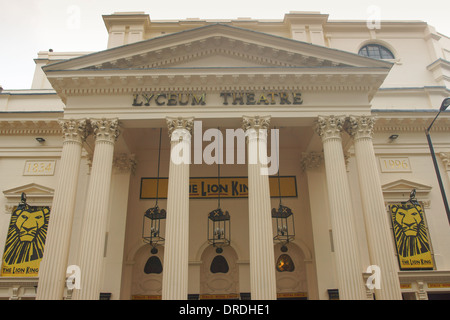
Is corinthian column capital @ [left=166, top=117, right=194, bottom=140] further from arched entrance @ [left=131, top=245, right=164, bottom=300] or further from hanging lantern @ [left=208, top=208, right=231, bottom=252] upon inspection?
arched entrance @ [left=131, top=245, right=164, bottom=300]

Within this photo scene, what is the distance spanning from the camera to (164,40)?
14.8 metres

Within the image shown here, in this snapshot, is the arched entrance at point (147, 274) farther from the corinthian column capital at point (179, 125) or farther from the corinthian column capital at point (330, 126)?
the corinthian column capital at point (330, 126)

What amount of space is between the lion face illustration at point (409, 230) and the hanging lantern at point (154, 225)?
11007 millimetres

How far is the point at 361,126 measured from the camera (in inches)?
563

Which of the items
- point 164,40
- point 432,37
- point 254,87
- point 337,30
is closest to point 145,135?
point 164,40

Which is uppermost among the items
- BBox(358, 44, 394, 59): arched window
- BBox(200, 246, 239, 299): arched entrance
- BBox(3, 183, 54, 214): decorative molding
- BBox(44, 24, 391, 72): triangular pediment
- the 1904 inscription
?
BBox(358, 44, 394, 59): arched window

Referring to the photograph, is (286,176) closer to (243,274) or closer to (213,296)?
(243,274)

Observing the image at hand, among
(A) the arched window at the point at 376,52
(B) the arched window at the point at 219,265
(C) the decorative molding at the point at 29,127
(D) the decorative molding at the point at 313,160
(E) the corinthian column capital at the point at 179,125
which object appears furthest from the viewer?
(A) the arched window at the point at 376,52

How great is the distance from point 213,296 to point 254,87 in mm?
9759

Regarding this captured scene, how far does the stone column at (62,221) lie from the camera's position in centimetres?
1209

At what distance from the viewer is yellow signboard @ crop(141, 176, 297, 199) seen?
18.4 metres

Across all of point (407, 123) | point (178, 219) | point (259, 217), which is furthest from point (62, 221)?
point (407, 123)

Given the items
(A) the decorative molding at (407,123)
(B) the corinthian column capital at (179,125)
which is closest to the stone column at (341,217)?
(A) the decorative molding at (407,123)

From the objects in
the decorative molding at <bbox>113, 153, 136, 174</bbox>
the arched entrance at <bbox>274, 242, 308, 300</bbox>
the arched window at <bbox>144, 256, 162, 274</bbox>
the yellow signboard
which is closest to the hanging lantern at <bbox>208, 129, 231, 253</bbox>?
the yellow signboard
